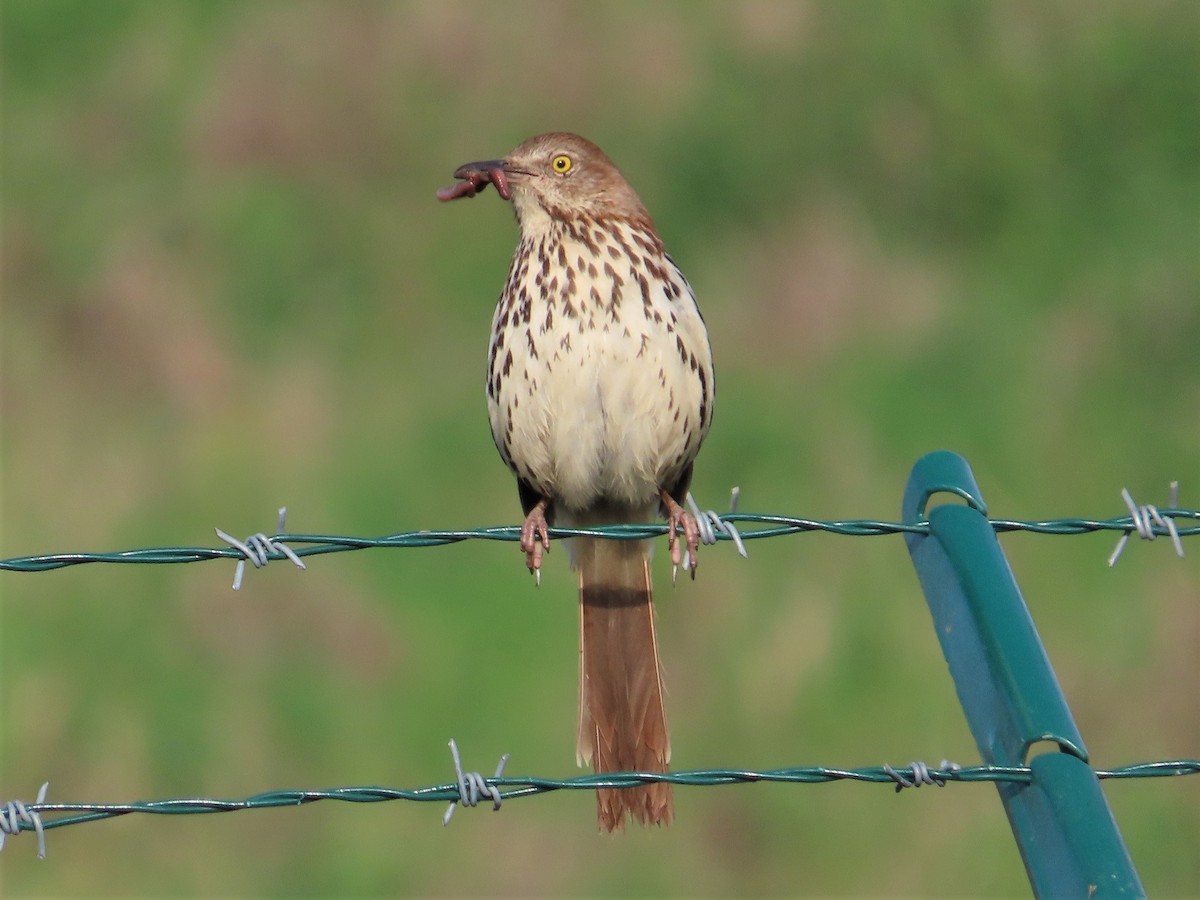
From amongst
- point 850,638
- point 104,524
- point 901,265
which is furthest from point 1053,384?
point 104,524

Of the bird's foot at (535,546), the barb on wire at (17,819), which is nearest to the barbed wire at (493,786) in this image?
the barb on wire at (17,819)

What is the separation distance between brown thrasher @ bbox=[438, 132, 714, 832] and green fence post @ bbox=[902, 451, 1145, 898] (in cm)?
117

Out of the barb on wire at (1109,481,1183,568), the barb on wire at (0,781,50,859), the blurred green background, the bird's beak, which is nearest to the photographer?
the barb on wire at (0,781,50,859)

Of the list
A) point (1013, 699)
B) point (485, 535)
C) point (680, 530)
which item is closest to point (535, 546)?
point (680, 530)

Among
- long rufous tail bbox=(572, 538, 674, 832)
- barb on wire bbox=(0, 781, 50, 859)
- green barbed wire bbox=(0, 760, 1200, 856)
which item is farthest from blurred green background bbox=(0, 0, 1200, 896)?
barb on wire bbox=(0, 781, 50, 859)

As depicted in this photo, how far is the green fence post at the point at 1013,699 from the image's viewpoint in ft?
10.7

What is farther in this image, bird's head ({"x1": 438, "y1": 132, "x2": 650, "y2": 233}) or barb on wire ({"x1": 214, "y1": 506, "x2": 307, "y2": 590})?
bird's head ({"x1": 438, "y1": 132, "x2": 650, "y2": 233})

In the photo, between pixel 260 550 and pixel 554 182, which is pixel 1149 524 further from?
pixel 554 182

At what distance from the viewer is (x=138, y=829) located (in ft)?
30.4

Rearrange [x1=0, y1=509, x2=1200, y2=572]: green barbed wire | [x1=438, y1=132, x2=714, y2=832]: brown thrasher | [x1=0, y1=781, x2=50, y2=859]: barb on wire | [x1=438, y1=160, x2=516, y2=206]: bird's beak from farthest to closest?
[x1=438, y1=160, x2=516, y2=206]: bird's beak → [x1=438, y1=132, x2=714, y2=832]: brown thrasher → [x1=0, y1=509, x2=1200, y2=572]: green barbed wire → [x1=0, y1=781, x2=50, y2=859]: barb on wire

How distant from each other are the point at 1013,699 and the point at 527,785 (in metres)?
0.90

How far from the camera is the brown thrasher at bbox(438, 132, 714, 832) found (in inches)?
207

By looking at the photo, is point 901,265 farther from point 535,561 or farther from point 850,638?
point 535,561

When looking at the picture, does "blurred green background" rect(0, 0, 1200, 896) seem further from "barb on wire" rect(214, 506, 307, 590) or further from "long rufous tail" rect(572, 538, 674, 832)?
"barb on wire" rect(214, 506, 307, 590)
